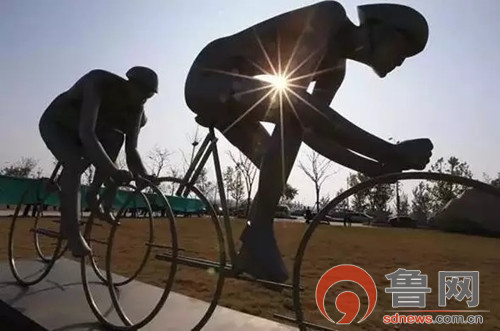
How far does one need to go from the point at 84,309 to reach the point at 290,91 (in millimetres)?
2537

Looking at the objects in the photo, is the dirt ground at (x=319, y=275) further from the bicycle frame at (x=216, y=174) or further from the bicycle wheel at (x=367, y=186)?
the bicycle wheel at (x=367, y=186)

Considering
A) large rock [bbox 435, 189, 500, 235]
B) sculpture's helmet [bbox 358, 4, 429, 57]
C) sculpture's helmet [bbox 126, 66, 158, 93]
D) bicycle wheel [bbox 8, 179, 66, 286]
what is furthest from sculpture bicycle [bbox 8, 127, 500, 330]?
large rock [bbox 435, 189, 500, 235]

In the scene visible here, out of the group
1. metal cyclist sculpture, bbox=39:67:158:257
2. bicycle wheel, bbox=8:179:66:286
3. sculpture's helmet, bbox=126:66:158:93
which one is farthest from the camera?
bicycle wheel, bbox=8:179:66:286

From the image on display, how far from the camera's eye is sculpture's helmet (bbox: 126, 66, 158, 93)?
338cm

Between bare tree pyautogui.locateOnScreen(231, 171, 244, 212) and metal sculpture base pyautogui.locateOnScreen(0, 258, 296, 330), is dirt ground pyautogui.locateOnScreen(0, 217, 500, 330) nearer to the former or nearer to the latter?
metal sculpture base pyautogui.locateOnScreen(0, 258, 296, 330)

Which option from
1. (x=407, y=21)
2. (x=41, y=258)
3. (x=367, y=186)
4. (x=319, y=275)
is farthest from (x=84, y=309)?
(x=319, y=275)

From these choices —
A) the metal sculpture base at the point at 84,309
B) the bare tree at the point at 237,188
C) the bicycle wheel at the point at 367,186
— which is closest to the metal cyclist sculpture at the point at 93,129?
the metal sculpture base at the point at 84,309

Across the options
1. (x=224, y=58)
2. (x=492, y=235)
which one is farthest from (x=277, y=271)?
(x=492, y=235)

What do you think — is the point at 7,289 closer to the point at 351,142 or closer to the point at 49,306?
the point at 49,306

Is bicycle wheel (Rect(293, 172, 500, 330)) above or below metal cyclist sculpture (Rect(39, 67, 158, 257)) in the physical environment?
below

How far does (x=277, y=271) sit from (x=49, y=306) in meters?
2.23

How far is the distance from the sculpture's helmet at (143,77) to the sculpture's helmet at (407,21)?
78.5 inches

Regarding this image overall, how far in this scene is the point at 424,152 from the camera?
1758 millimetres

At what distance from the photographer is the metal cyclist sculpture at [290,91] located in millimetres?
1847
